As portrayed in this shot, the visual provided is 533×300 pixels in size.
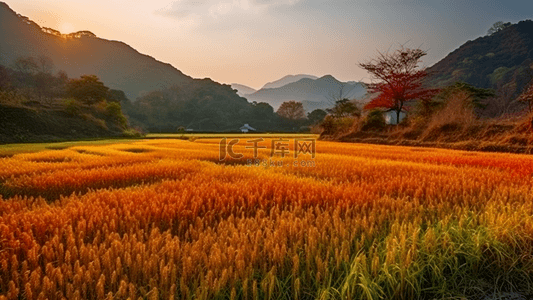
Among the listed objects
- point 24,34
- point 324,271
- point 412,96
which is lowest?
point 324,271

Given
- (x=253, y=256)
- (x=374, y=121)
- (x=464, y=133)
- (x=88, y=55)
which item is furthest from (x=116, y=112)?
(x=88, y=55)

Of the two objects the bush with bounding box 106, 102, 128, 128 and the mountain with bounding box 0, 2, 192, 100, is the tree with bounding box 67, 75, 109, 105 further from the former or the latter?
the mountain with bounding box 0, 2, 192, 100

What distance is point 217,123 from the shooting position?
91000mm

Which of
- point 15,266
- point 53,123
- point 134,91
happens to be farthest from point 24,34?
point 15,266

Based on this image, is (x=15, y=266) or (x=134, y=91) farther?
(x=134, y=91)

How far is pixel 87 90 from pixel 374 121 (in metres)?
43.3

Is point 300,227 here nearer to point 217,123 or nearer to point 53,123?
point 53,123

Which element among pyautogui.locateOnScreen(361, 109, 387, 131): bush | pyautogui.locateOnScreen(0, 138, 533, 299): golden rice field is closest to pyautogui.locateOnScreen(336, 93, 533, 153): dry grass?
pyautogui.locateOnScreen(361, 109, 387, 131): bush

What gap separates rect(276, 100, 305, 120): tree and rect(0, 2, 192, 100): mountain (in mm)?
83614

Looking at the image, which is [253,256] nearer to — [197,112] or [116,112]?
[116,112]

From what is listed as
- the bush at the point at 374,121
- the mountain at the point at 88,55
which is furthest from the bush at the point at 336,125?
the mountain at the point at 88,55

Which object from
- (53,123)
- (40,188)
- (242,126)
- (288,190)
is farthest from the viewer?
(242,126)

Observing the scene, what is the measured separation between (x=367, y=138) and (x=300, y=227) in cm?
2026

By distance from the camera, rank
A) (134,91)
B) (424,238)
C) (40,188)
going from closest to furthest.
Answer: (424,238) < (40,188) < (134,91)
